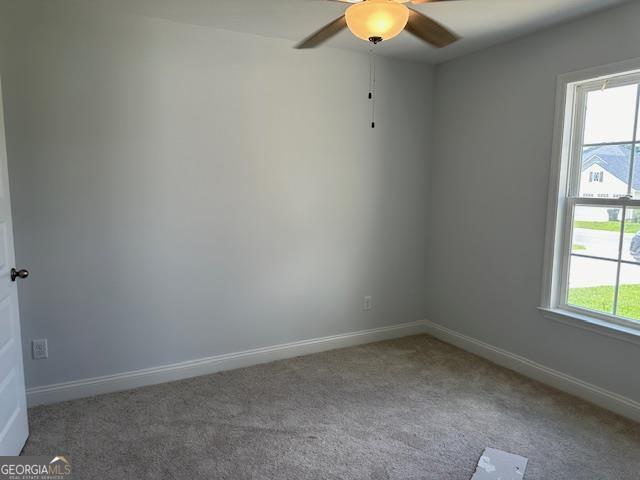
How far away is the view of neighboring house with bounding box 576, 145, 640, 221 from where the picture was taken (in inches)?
102

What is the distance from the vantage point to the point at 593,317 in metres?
2.80

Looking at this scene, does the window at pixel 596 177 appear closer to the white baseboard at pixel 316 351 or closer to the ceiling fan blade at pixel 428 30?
the white baseboard at pixel 316 351

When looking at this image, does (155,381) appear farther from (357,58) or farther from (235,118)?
(357,58)

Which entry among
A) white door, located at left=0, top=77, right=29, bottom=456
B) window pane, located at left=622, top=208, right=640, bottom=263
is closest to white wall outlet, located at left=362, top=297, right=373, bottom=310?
window pane, located at left=622, top=208, right=640, bottom=263

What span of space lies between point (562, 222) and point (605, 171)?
0.41 meters

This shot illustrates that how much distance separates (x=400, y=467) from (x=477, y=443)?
49 cm

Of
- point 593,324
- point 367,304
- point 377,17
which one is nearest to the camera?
point 377,17

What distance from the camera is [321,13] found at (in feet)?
8.59

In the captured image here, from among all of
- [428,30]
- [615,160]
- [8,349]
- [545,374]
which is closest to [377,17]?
[428,30]

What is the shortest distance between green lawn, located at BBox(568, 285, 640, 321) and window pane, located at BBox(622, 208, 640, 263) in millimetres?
188

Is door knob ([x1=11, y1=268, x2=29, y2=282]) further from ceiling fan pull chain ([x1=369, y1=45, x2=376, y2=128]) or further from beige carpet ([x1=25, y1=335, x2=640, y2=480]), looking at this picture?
ceiling fan pull chain ([x1=369, y1=45, x2=376, y2=128])

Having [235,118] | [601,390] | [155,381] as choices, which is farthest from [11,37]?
[601,390]

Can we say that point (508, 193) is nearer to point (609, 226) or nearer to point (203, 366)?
point (609, 226)

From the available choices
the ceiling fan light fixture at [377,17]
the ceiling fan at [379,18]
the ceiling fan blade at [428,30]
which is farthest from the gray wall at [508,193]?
the ceiling fan light fixture at [377,17]
